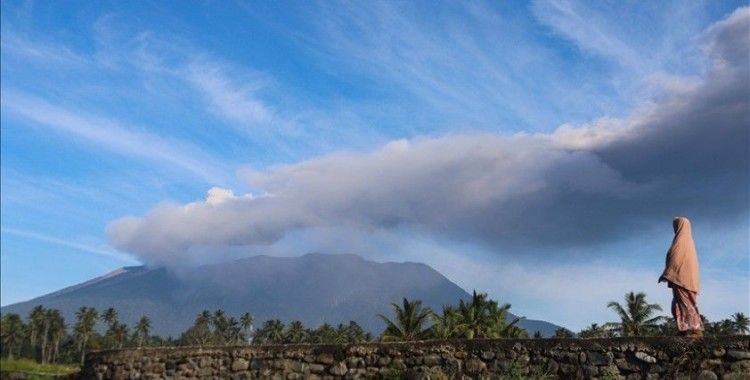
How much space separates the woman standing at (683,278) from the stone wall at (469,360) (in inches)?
20.2

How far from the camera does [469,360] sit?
9.37 meters

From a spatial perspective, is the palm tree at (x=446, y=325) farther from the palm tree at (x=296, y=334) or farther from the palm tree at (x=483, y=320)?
the palm tree at (x=296, y=334)

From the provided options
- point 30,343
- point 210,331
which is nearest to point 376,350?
point 210,331

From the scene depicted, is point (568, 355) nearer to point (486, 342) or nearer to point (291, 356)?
point (486, 342)

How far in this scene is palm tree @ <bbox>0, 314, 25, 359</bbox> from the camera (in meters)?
107

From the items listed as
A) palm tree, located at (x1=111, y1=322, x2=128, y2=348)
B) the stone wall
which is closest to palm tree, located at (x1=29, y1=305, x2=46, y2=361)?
palm tree, located at (x1=111, y1=322, x2=128, y2=348)

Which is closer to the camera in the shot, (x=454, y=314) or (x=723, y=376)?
(x=723, y=376)

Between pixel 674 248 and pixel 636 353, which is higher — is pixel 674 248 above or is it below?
above

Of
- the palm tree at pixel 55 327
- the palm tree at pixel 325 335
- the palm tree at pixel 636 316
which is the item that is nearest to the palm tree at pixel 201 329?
the palm tree at pixel 55 327

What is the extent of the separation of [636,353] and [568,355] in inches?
33.1

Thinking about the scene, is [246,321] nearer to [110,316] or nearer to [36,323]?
[110,316]

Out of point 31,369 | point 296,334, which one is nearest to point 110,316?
point 296,334

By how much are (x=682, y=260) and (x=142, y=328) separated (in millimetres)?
123044

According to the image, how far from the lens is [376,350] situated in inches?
389
